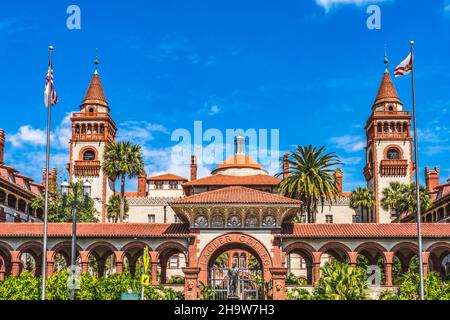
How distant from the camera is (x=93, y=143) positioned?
85938 millimetres

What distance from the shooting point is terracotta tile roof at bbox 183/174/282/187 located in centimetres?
8038

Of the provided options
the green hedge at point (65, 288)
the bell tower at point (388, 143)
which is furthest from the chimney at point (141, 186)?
the green hedge at point (65, 288)

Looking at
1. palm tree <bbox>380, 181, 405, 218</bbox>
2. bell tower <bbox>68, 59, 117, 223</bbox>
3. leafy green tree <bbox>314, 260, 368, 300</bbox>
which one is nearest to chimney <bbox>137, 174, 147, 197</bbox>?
bell tower <bbox>68, 59, 117, 223</bbox>

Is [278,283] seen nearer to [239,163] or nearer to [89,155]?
[239,163]

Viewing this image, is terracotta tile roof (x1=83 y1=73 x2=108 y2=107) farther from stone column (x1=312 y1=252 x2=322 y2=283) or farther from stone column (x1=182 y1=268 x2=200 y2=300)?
stone column (x1=312 y1=252 x2=322 y2=283)

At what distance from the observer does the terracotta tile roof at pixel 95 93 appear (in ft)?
286

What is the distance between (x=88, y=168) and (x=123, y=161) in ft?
42.0

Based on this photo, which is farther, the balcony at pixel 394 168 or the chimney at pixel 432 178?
the chimney at pixel 432 178

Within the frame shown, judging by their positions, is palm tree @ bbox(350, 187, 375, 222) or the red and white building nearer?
the red and white building

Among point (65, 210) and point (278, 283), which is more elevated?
point (65, 210)

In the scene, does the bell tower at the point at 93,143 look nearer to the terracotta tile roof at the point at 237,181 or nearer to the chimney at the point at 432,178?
the terracotta tile roof at the point at 237,181

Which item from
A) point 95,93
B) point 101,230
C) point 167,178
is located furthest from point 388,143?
point 101,230

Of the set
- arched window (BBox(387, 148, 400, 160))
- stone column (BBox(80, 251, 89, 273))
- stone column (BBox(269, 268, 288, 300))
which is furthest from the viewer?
arched window (BBox(387, 148, 400, 160))
